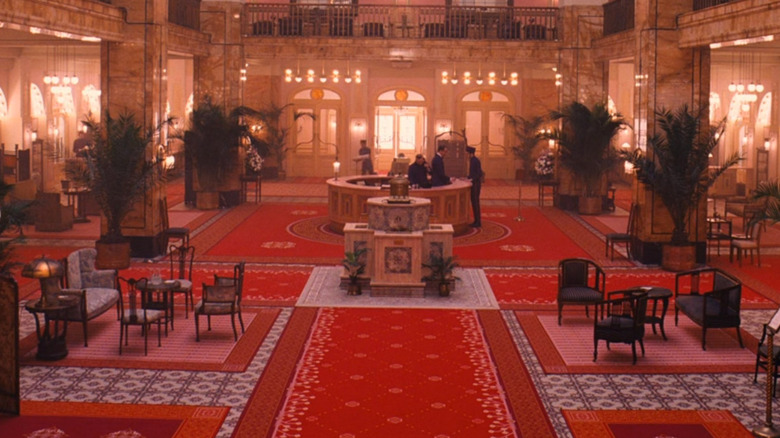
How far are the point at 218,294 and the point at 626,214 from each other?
12807 millimetres

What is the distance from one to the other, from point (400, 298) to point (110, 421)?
5.27 meters

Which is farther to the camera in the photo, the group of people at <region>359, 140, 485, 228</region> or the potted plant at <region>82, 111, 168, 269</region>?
the group of people at <region>359, 140, 485, 228</region>

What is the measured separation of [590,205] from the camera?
833 inches

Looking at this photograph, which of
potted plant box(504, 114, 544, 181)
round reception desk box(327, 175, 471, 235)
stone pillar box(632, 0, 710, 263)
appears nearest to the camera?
stone pillar box(632, 0, 710, 263)

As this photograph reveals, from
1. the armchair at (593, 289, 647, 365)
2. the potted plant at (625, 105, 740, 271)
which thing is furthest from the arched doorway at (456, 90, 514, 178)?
the armchair at (593, 289, 647, 365)

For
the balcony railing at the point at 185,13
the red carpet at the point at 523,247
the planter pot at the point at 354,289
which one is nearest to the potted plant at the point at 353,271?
the planter pot at the point at 354,289

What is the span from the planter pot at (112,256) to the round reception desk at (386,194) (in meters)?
4.88

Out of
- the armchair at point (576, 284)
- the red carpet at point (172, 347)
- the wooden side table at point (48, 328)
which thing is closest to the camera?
the red carpet at point (172, 347)

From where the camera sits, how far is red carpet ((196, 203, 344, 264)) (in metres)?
15.5

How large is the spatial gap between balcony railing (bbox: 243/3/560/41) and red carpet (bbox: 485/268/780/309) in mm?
9671

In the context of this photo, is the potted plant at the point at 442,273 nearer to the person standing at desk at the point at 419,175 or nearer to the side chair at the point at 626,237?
the side chair at the point at 626,237

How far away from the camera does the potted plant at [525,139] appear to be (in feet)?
92.6

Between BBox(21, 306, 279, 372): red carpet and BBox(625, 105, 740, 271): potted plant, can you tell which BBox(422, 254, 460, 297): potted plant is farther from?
BBox(625, 105, 740, 271): potted plant

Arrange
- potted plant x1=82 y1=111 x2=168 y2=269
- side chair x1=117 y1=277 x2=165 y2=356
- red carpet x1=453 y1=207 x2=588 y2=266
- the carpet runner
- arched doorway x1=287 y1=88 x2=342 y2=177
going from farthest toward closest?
arched doorway x1=287 y1=88 x2=342 y2=177, red carpet x1=453 y1=207 x2=588 y2=266, potted plant x1=82 y1=111 x2=168 y2=269, side chair x1=117 y1=277 x2=165 y2=356, the carpet runner
